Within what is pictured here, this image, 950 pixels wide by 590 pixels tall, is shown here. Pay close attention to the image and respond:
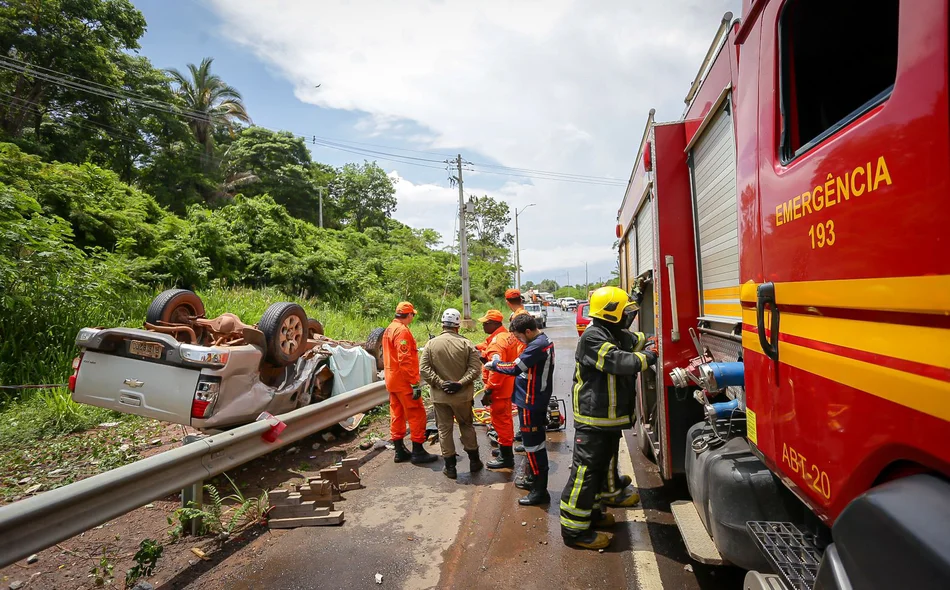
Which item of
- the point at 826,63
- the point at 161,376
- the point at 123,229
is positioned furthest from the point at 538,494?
the point at 123,229

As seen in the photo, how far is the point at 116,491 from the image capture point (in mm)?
2877

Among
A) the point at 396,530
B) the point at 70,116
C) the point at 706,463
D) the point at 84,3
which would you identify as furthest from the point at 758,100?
the point at 70,116

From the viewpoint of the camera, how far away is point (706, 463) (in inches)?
91.0

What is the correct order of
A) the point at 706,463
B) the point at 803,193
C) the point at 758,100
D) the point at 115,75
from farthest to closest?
1. the point at 115,75
2. the point at 706,463
3. the point at 758,100
4. the point at 803,193

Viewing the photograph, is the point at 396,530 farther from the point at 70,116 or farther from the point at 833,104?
the point at 70,116

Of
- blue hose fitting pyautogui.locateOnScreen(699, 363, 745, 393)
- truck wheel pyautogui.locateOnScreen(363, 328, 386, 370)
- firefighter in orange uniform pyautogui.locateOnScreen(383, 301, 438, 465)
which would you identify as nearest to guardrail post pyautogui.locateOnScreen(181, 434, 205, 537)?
firefighter in orange uniform pyautogui.locateOnScreen(383, 301, 438, 465)

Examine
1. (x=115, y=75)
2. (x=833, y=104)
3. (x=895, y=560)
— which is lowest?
(x=895, y=560)

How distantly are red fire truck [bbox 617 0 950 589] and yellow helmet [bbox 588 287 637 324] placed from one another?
0.58 m

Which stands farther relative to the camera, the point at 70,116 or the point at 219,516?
the point at 70,116

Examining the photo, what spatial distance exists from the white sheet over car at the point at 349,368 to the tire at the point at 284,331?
1.92ft

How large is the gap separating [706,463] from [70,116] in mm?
26579

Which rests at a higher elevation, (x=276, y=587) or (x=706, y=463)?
(x=706, y=463)

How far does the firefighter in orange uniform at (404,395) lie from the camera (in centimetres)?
532

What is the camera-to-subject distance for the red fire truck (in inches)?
41.8
